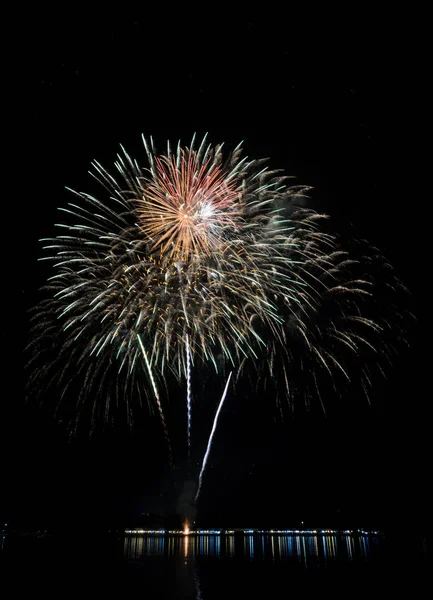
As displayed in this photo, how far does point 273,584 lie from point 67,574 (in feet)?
34.0

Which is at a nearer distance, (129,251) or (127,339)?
(129,251)

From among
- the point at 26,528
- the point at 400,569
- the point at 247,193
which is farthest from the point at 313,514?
the point at 247,193

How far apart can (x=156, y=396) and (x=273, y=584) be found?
9345 millimetres

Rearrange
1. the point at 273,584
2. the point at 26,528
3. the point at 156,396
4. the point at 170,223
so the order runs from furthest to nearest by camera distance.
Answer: the point at 26,528 < the point at 156,396 < the point at 170,223 < the point at 273,584

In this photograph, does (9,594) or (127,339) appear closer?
(9,594)

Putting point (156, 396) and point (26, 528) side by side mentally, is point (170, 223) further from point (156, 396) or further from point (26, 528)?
point (26, 528)

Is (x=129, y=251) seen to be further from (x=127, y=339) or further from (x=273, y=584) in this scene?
(x=273, y=584)

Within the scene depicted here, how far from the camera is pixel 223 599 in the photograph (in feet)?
48.3

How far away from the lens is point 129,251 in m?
19.9

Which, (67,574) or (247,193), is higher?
(247,193)

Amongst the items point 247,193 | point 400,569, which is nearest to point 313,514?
point 400,569

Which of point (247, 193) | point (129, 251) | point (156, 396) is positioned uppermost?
point (247, 193)

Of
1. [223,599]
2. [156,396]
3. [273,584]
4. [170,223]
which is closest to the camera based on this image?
[223,599]

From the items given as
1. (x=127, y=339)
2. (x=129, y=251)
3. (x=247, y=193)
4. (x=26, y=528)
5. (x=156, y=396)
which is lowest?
(x=26, y=528)
